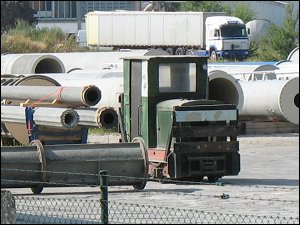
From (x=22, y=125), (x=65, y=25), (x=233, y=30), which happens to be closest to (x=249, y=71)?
(x=22, y=125)

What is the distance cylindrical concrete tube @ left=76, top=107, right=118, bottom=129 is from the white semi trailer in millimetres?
36493

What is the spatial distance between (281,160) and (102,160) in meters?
5.15

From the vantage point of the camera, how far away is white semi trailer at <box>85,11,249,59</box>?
5422 centimetres

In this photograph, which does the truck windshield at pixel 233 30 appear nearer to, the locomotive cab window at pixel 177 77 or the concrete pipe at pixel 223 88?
the concrete pipe at pixel 223 88

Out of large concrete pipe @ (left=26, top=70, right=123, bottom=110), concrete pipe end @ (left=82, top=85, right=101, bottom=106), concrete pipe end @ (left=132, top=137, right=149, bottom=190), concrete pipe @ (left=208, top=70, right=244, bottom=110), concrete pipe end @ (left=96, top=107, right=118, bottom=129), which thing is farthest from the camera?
large concrete pipe @ (left=26, top=70, right=123, bottom=110)

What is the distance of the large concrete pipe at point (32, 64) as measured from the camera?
28516 millimetres

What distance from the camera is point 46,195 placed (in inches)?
540

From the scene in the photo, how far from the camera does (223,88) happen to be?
65.7ft

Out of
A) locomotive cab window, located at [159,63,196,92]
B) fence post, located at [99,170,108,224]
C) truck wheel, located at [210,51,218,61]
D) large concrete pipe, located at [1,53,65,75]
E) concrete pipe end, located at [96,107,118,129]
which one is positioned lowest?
truck wheel, located at [210,51,218,61]

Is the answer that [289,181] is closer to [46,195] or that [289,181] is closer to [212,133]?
[212,133]

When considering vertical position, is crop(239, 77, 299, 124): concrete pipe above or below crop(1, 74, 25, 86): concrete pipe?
below

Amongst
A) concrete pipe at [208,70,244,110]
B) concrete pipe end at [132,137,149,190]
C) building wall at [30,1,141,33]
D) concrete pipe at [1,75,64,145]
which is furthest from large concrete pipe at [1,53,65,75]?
building wall at [30,1,141,33]

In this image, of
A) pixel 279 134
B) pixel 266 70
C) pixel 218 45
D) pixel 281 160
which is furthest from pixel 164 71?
pixel 218 45

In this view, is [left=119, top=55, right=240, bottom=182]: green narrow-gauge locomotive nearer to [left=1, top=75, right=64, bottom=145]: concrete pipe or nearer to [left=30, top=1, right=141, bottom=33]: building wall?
[left=1, top=75, right=64, bottom=145]: concrete pipe
